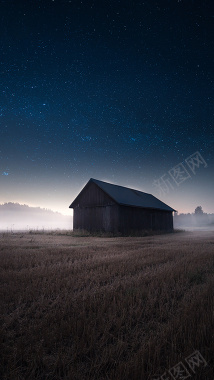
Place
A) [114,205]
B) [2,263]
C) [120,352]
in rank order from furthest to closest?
[114,205] → [2,263] → [120,352]

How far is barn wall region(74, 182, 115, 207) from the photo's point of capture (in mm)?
23469

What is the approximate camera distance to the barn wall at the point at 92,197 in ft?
77.0

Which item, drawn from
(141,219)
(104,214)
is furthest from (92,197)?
(141,219)

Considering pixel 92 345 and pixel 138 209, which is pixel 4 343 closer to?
pixel 92 345

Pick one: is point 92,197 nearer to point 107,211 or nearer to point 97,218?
point 97,218

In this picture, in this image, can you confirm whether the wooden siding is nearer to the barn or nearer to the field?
the barn

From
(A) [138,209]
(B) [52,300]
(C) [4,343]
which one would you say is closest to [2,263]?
(B) [52,300]

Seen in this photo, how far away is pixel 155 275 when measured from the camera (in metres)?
4.92

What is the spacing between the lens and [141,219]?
2594 cm

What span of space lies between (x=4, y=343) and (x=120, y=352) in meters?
1.42

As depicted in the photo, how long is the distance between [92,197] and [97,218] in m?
2.92

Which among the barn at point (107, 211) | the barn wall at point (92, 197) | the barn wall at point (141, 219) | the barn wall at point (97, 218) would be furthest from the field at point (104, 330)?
the barn wall at point (92, 197)

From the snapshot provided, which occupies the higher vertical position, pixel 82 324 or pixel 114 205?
pixel 114 205

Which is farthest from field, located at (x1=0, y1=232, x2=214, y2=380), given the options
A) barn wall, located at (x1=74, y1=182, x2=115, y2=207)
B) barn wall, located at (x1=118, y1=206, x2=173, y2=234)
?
barn wall, located at (x1=74, y1=182, x2=115, y2=207)
